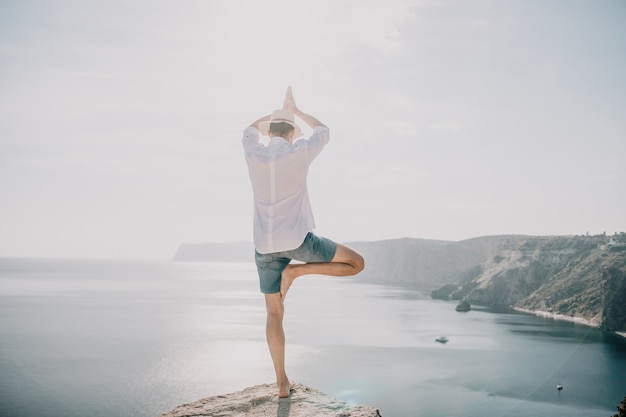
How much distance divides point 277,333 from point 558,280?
112 m

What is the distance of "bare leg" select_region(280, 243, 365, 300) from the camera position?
11.6 feet

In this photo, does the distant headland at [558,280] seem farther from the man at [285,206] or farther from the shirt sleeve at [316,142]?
the shirt sleeve at [316,142]

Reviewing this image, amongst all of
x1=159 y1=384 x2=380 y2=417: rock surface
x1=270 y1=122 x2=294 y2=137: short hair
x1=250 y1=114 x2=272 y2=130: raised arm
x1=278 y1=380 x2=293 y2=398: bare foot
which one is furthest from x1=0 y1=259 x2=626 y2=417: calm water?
x1=270 y1=122 x2=294 y2=137: short hair

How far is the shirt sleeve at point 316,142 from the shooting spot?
3.24 m

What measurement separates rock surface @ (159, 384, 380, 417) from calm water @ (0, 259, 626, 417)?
21316 millimetres

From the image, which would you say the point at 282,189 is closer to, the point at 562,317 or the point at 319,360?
the point at 319,360

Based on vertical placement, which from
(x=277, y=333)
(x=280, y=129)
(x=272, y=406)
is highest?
(x=280, y=129)

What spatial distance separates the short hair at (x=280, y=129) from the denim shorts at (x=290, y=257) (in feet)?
2.71

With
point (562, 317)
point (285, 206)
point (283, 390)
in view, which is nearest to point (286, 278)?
point (285, 206)

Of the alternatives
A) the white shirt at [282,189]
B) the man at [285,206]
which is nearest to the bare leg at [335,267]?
the man at [285,206]

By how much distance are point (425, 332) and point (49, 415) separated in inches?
2219

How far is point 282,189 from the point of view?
3.21 m

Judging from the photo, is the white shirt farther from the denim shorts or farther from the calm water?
the calm water

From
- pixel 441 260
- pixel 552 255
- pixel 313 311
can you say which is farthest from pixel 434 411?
pixel 441 260
